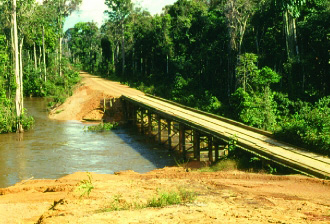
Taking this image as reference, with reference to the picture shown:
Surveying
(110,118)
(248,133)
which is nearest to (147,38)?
(110,118)

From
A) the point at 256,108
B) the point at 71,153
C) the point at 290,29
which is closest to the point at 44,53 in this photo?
the point at 71,153

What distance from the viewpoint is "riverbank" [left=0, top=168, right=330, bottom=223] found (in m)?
7.48

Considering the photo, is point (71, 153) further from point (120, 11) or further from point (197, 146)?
point (120, 11)

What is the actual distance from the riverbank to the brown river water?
5.41 metres

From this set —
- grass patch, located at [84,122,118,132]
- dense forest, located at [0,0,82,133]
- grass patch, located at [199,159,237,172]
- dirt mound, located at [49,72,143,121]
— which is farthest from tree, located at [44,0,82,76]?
grass patch, located at [199,159,237,172]

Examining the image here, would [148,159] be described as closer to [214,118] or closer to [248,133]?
[214,118]

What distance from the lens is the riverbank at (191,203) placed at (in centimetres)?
748

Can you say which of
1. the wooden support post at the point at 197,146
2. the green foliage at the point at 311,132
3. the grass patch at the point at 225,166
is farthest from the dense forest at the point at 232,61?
the wooden support post at the point at 197,146

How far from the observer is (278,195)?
9.16 m

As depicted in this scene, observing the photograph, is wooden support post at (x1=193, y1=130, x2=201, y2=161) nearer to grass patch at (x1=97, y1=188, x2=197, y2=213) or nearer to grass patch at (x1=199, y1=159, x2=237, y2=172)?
grass patch at (x1=199, y1=159, x2=237, y2=172)

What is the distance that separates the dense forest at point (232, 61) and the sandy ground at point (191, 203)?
359cm

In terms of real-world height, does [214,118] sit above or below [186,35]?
below

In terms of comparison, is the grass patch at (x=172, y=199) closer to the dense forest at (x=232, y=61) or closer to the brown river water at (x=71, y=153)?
the dense forest at (x=232, y=61)

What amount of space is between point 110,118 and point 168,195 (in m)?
25.3
